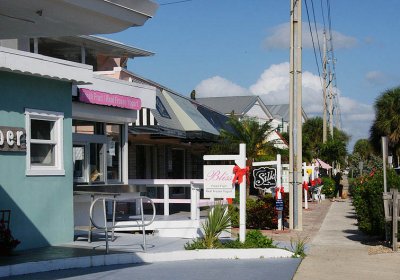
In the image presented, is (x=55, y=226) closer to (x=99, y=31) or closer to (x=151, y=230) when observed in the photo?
(x=151, y=230)

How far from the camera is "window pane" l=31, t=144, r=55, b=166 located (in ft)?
40.9

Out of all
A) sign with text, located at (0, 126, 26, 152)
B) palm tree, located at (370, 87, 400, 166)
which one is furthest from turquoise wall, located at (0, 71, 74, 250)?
palm tree, located at (370, 87, 400, 166)

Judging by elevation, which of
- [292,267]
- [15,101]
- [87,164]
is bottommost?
[292,267]

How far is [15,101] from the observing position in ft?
39.0

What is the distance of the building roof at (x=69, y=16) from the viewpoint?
7.25 meters

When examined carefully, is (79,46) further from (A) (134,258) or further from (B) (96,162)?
(A) (134,258)

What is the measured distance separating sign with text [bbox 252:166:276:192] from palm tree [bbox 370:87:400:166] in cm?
2944

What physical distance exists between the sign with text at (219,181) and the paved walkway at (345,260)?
6.65 feet

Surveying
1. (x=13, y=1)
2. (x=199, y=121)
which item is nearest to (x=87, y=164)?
(x=13, y=1)

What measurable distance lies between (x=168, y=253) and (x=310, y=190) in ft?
81.7

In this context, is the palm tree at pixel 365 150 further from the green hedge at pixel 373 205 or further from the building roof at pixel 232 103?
the green hedge at pixel 373 205

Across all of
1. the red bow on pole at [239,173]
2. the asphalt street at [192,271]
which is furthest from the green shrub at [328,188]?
the asphalt street at [192,271]

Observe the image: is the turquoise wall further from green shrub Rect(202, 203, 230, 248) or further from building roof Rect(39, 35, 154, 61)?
building roof Rect(39, 35, 154, 61)

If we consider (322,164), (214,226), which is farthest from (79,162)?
(322,164)
